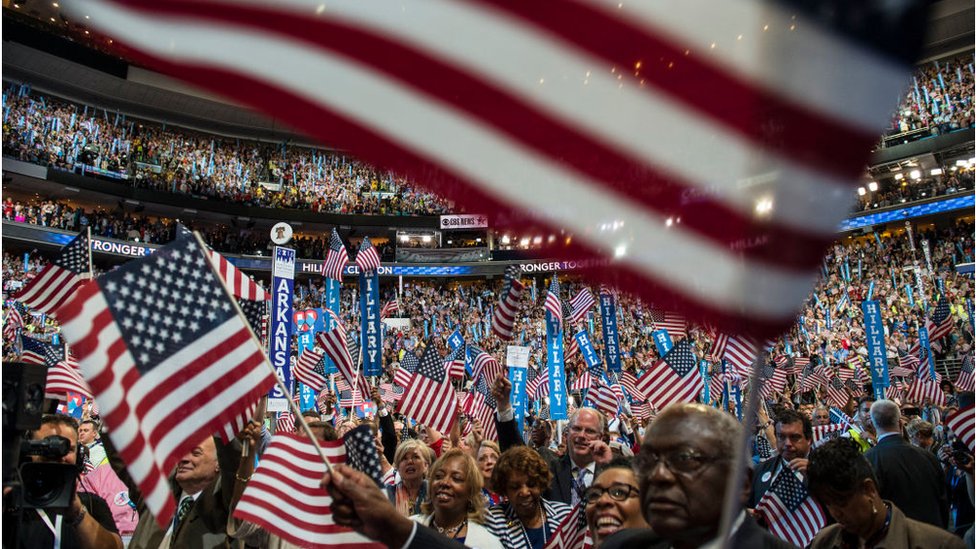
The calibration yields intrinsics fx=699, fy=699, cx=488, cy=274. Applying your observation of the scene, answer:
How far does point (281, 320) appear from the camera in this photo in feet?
26.7

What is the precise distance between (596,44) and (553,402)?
9812mm

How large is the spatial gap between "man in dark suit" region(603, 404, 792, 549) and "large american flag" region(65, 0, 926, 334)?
0.39 meters

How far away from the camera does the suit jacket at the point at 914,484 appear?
4.58 meters

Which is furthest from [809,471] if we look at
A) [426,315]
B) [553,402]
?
[426,315]

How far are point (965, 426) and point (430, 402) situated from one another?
17.0ft

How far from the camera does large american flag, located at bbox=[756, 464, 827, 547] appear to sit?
4.17 meters

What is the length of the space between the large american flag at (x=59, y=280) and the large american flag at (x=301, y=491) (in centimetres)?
465

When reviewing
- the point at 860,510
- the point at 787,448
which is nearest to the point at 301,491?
the point at 860,510

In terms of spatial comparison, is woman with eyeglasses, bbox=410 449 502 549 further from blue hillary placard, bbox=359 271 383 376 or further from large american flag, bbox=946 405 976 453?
blue hillary placard, bbox=359 271 383 376

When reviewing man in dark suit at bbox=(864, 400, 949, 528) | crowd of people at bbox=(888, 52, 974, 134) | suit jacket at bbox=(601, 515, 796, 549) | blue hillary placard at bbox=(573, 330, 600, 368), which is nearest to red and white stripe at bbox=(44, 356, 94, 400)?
suit jacket at bbox=(601, 515, 796, 549)

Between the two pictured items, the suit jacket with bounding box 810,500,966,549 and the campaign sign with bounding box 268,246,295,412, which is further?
the campaign sign with bounding box 268,246,295,412

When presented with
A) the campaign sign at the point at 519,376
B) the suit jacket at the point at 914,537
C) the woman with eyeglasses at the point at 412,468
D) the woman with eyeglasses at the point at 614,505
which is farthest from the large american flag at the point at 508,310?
the suit jacket at the point at 914,537

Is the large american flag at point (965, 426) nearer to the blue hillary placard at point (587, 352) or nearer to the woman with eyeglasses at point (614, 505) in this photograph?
the woman with eyeglasses at point (614, 505)

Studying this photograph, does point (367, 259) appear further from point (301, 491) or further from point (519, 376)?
point (301, 491)
